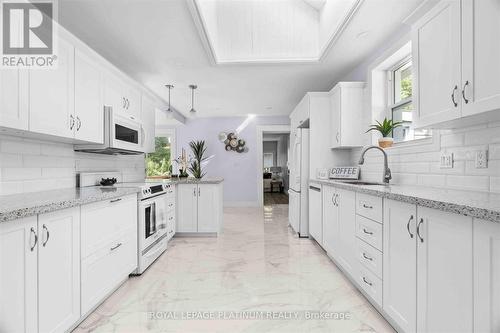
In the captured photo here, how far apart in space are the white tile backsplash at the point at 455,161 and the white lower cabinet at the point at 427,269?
61 centimetres

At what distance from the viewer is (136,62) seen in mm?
3242

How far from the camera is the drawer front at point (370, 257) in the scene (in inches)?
65.3

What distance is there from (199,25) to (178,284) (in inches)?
96.8

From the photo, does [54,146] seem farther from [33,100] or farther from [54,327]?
[54,327]

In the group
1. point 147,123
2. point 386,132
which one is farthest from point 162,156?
point 386,132

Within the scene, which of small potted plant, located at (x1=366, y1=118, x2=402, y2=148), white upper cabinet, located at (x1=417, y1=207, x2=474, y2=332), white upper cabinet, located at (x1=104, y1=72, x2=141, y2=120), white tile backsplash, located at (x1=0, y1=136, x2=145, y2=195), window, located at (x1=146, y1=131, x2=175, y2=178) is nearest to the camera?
white upper cabinet, located at (x1=417, y1=207, x2=474, y2=332)

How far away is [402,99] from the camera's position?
2.64 meters

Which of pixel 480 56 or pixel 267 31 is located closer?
pixel 480 56

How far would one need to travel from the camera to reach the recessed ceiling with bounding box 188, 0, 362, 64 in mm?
3078

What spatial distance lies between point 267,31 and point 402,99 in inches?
72.6

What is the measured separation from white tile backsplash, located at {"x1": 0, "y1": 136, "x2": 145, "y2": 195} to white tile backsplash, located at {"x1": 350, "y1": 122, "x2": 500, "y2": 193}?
3.15 meters

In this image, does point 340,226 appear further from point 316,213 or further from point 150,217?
point 150,217

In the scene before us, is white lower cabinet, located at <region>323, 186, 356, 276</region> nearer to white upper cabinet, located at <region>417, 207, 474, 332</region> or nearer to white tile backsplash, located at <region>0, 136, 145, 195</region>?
white upper cabinet, located at <region>417, 207, 474, 332</region>

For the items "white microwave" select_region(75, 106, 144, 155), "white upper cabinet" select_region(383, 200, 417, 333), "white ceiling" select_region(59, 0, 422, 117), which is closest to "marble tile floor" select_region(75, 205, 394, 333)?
"white upper cabinet" select_region(383, 200, 417, 333)
